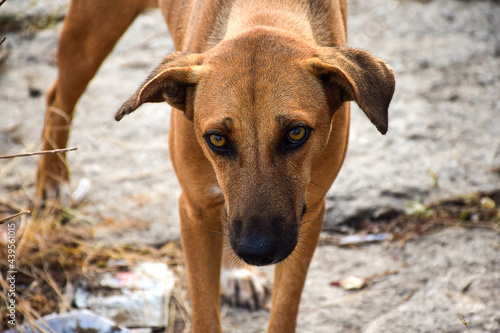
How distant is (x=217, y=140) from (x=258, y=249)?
1.65 ft

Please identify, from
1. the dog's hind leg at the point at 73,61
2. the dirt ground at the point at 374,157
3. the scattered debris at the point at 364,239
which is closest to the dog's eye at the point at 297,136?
the dirt ground at the point at 374,157

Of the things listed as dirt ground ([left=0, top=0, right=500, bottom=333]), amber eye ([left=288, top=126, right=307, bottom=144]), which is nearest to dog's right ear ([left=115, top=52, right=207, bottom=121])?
amber eye ([left=288, top=126, right=307, bottom=144])

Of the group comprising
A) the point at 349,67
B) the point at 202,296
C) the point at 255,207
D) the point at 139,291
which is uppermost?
the point at 349,67

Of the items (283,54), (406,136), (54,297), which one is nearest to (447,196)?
(406,136)

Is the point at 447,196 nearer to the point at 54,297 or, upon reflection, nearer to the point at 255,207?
the point at 255,207

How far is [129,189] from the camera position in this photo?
463 centimetres

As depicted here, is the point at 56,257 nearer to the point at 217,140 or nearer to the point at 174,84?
the point at 174,84

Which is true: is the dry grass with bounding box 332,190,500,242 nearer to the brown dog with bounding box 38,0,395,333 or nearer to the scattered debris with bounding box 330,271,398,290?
the scattered debris with bounding box 330,271,398,290

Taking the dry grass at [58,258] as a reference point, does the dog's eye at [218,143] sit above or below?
above

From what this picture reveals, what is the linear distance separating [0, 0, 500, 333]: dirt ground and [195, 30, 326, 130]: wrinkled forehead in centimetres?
157

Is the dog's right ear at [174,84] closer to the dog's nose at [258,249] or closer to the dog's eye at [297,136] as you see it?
the dog's eye at [297,136]

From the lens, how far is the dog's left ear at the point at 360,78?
232cm

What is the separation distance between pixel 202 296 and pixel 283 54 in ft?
4.20

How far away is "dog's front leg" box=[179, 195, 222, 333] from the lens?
9.54 ft
